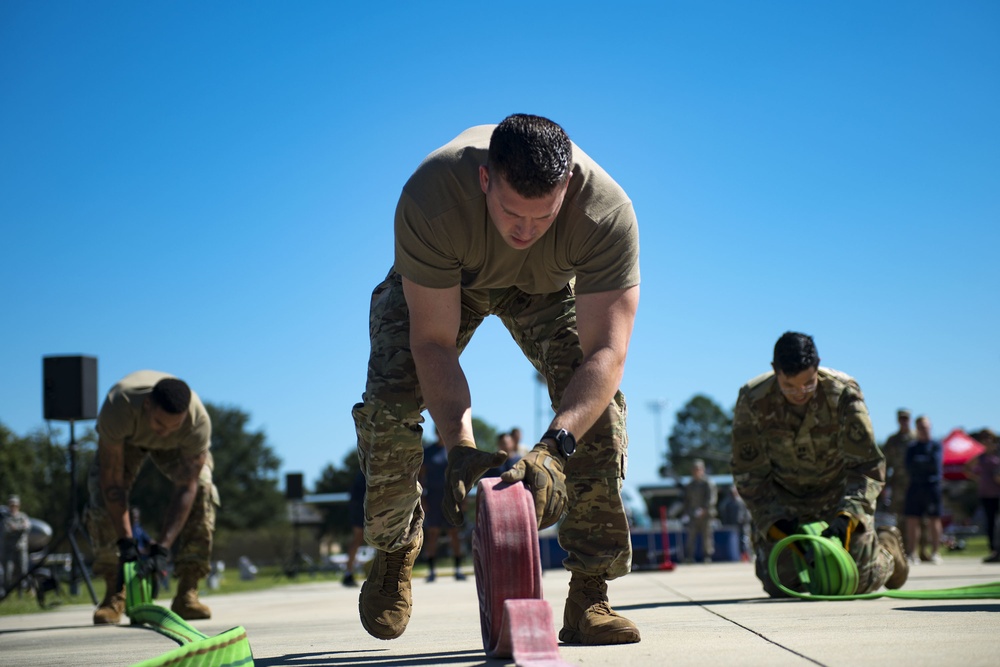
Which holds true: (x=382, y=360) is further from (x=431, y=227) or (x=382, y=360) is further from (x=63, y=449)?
(x=63, y=449)

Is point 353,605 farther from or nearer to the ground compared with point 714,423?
nearer to the ground

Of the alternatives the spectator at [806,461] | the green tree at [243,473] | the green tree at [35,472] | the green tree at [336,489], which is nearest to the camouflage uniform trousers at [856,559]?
the spectator at [806,461]

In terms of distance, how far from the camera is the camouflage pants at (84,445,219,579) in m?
7.96

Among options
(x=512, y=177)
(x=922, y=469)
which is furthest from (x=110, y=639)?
(x=922, y=469)

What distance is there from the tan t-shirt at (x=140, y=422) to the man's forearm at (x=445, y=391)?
14.6ft

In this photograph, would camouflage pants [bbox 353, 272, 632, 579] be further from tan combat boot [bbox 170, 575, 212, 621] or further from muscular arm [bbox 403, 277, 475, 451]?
tan combat boot [bbox 170, 575, 212, 621]

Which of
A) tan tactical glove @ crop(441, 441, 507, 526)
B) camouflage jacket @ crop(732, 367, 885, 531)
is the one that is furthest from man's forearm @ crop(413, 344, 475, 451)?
camouflage jacket @ crop(732, 367, 885, 531)

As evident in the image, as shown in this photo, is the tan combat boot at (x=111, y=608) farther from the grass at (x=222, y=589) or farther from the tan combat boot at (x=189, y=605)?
→ the grass at (x=222, y=589)

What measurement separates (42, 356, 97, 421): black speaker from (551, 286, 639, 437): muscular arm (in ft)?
31.2

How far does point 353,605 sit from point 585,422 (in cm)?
586

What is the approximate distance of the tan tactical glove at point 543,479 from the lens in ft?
10.5

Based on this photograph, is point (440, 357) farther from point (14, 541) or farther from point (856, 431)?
point (14, 541)

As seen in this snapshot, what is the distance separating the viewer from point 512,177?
3.40 m

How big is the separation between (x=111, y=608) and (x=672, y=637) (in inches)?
202
